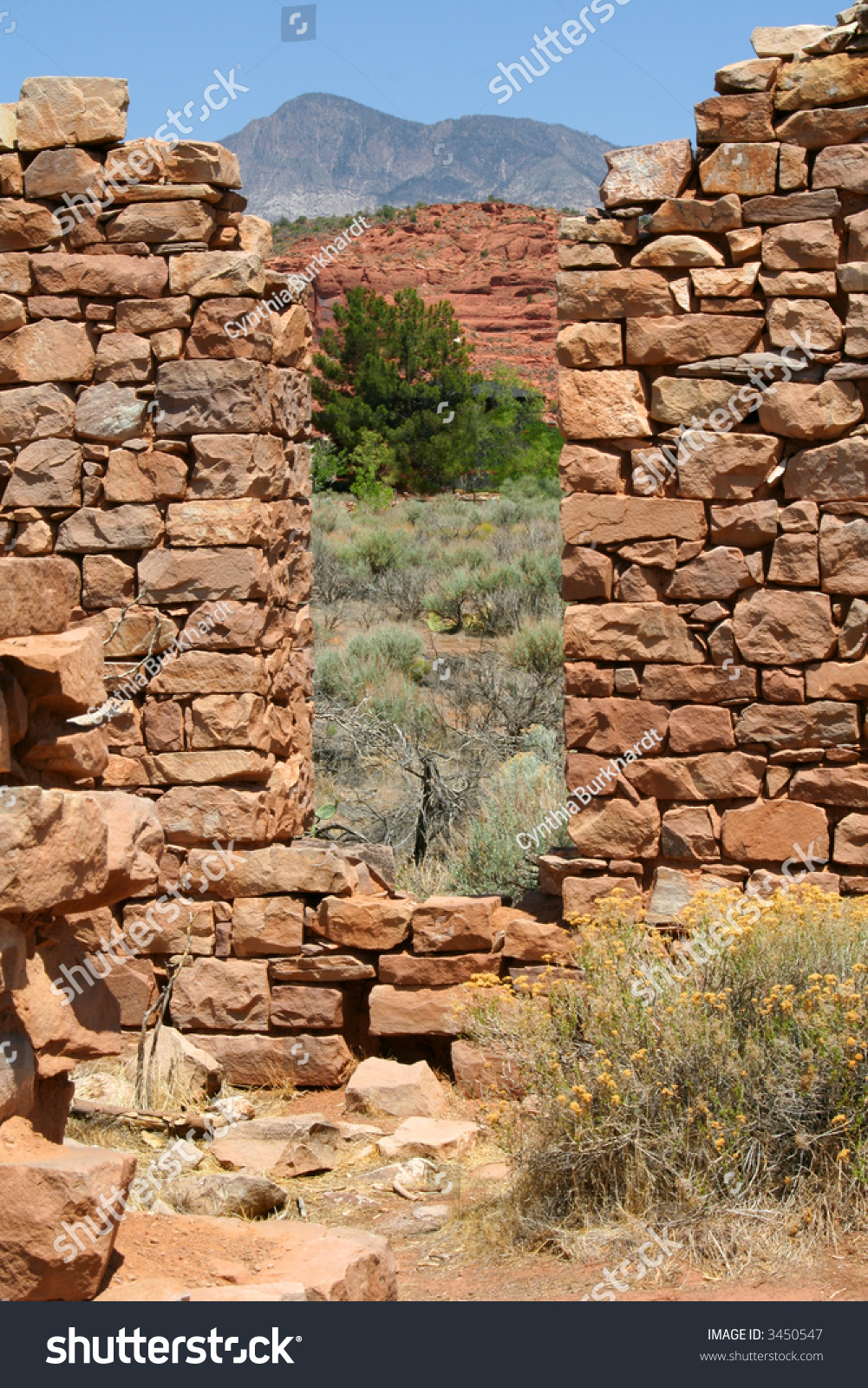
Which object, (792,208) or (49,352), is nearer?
(792,208)

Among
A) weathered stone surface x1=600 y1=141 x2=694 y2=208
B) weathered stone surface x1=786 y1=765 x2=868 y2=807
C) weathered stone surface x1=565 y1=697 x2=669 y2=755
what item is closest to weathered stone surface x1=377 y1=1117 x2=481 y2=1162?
weathered stone surface x1=565 y1=697 x2=669 y2=755

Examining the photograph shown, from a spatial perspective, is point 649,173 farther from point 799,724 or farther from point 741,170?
point 799,724

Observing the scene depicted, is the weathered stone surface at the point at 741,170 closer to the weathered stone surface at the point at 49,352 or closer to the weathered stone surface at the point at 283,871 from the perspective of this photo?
the weathered stone surface at the point at 49,352

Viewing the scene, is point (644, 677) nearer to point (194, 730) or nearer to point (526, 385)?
point (194, 730)

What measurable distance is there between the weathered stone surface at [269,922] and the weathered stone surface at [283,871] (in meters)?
0.06

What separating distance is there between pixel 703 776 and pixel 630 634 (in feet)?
2.07

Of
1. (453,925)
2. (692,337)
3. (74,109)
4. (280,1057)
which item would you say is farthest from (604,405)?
(280,1057)

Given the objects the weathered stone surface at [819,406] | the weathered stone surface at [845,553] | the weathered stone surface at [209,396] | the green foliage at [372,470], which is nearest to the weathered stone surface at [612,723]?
the weathered stone surface at [845,553]

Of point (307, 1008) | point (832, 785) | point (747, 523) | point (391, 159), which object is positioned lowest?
point (307, 1008)

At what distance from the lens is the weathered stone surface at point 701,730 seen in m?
5.29

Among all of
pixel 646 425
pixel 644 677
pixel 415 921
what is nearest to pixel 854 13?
pixel 646 425

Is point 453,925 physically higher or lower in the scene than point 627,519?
lower

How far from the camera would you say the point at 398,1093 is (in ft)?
17.7

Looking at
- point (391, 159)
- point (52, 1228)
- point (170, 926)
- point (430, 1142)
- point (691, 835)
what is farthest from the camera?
point (391, 159)
